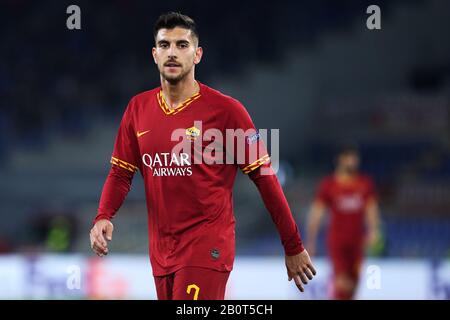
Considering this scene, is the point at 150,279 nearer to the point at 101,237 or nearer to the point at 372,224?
the point at 372,224

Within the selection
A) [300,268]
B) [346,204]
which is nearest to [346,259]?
[346,204]

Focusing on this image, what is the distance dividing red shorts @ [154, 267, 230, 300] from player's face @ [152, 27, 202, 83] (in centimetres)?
85

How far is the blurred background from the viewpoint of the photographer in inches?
501

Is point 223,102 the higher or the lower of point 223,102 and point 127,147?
the higher

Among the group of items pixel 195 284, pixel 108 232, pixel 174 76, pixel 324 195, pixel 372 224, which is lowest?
pixel 372 224

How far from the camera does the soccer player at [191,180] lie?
406 cm

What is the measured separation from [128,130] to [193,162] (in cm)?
37

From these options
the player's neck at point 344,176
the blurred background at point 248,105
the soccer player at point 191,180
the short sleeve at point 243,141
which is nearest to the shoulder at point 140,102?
the soccer player at point 191,180

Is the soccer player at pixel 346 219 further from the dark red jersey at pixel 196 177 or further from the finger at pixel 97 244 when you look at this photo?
the finger at pixel 97 244

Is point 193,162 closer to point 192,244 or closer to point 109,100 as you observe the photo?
point 192,244

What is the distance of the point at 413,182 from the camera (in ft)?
45.0

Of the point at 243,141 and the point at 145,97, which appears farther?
the point at 145,97

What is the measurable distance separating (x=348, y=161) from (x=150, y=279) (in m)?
2.83

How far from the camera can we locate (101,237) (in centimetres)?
406
